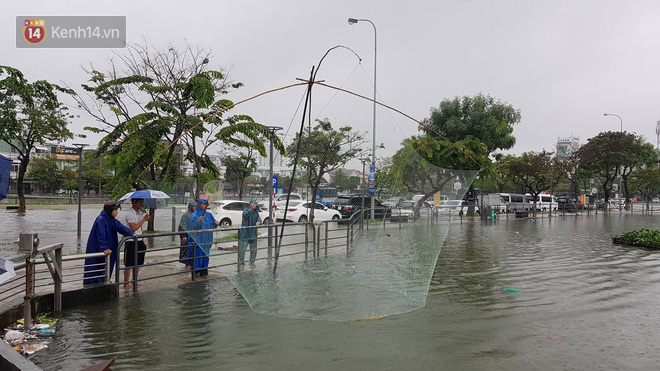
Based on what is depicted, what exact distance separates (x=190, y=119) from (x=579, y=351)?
38.2 ft

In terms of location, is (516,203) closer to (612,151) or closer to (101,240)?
(612,151)

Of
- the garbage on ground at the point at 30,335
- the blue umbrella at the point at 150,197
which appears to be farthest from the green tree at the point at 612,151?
the garbage on ground at the point at 30,335

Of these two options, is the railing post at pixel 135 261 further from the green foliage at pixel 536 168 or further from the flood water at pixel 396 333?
the green foliage at pixel 536 168

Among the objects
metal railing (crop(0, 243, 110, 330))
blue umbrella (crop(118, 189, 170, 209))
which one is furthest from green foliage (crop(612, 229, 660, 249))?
metal railing (crop(0, 243, 110, 330))

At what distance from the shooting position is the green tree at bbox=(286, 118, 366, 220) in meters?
6.91

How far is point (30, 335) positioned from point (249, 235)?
4177mm

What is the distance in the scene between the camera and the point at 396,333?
5.24 meters

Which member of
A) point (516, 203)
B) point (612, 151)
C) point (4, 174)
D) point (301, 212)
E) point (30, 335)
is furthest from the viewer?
point (612, 151)

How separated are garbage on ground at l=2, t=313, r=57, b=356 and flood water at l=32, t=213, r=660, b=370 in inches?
4.5

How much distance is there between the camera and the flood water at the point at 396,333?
447 centimetres

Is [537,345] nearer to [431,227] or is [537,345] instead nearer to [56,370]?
[431,227]

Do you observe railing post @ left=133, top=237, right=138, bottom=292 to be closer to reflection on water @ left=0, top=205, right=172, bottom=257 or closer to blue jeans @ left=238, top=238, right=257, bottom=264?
blue jeans @ left=238, top=238, right=257, bottom=264

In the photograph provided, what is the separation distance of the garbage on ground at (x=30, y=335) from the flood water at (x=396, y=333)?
4.5 inches

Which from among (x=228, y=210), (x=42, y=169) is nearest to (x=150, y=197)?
(x=228, y=210)
